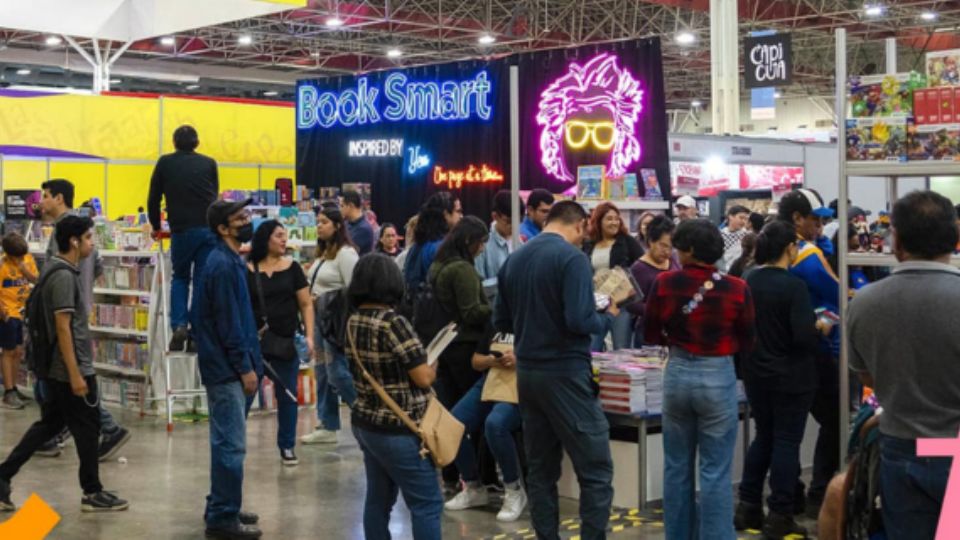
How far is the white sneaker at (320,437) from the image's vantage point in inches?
316

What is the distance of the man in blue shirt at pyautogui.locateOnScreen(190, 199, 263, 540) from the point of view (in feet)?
17.6

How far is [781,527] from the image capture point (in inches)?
216

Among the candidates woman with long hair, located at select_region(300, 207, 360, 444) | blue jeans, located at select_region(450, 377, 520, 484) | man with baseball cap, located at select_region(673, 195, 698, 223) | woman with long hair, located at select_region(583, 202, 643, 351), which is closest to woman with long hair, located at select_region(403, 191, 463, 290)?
woman with long hair, located at select_region(300, 207, 360, 444)

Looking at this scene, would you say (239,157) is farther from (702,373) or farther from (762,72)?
(702,373)

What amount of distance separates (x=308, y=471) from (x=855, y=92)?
3734 mm

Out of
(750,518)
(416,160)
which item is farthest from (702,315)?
(416,160)

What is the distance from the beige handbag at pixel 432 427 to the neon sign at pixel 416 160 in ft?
28.1

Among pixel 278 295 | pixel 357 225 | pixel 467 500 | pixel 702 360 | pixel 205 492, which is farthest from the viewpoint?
pixel 357 225

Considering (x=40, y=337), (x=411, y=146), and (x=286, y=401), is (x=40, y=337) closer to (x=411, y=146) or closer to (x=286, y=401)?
(x=286, y=401)

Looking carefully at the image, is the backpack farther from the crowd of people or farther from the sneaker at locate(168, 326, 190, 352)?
the sneaker at locate(168, 326, 190, 352)

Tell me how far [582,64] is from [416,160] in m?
2.54

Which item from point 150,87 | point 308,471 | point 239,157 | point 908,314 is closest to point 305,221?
point 308,471

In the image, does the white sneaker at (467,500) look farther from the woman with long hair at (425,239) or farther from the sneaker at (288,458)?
the sneaker at (288,458)

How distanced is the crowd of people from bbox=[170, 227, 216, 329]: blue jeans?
881 millimetres
